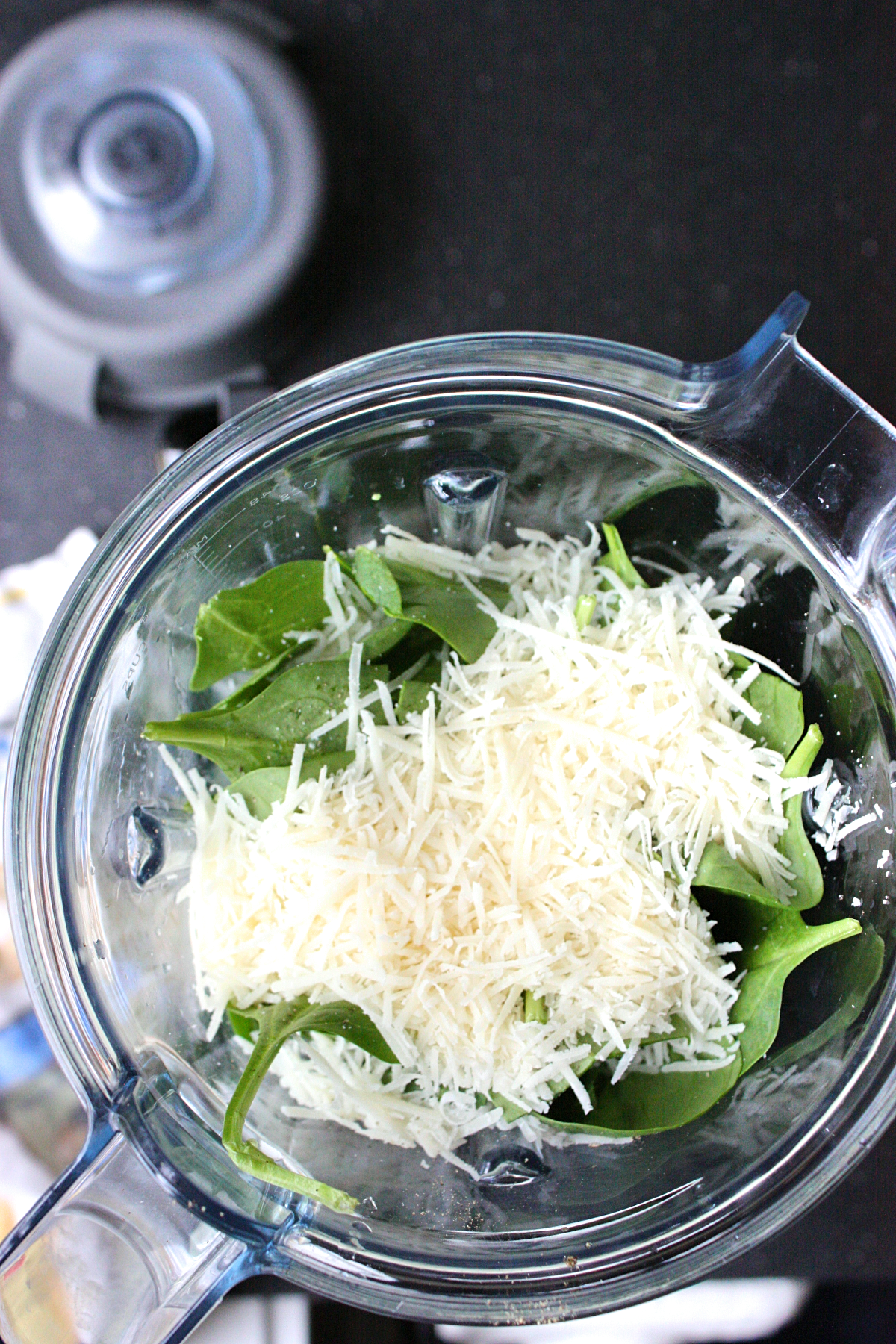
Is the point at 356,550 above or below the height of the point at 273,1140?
above

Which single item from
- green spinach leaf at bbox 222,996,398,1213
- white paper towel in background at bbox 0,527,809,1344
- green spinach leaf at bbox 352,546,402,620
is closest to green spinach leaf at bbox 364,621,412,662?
green spinach leaf at bbox 352,546,402,620

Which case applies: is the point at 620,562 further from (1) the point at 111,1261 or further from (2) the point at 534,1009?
(1) the point at 111,1261

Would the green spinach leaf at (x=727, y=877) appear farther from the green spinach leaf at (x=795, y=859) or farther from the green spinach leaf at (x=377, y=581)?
the green spinach leaf at (x=377, y=581)

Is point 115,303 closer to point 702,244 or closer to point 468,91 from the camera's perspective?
point 468,91

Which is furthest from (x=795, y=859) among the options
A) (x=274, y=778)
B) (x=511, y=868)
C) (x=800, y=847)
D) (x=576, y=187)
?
(x=576, y=187)

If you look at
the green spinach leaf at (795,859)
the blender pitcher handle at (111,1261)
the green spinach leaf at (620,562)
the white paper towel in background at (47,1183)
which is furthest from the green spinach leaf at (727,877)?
the white paper towel in background at (47,1183)

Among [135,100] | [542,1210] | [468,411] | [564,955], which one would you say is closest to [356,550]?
[468,411]

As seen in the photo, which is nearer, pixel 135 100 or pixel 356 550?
pixel 356 550

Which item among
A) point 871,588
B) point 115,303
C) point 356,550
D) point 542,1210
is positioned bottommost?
point 542,1210
